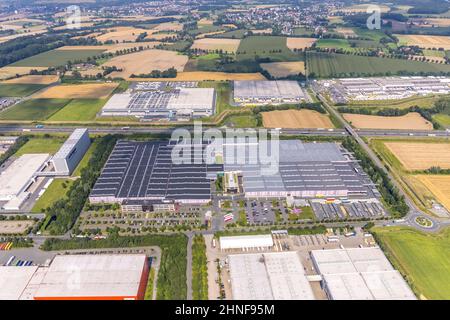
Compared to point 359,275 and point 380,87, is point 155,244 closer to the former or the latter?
point 359,275

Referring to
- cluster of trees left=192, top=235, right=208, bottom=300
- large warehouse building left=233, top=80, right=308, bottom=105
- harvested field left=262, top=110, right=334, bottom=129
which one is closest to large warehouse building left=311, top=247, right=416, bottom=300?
cluster of trees left=192, top=235, right=208, bottom=300

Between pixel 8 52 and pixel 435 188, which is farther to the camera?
pixel 8 52

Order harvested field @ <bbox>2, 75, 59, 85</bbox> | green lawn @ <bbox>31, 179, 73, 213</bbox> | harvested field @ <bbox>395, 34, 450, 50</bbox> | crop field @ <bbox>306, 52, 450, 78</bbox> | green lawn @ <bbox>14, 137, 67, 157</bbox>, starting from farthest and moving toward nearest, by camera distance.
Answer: harvested field @ <bbox>395, 34, 450, 50</bbox>, crop field @ <bbox>306, 52, 450, 78</bbox>, harvested field @ <bbox>2, 75, 59, 85</bbox>, green lawn @ <bbox>14, 137, 67, 157</bbox>, green lawn @ <bbox>31, 179, 73, 213</bbox>

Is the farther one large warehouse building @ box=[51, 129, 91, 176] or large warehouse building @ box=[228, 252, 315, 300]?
large warehouse building @ box=[51, 129, 91, 176]

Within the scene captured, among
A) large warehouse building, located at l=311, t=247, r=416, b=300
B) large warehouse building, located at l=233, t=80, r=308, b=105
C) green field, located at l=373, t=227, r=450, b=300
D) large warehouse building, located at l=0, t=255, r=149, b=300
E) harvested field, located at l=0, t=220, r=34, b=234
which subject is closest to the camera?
large warehouse building, located at l=0, t=255, r=149, b=300

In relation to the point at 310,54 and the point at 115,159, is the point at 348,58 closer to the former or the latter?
the point at 310,54

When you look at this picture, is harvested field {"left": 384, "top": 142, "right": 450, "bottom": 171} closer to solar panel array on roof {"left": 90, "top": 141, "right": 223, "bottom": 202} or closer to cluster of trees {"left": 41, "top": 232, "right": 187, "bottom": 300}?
solar panel array on roof {"left": 90, "top": 141, "right": 223, "bottom": 202}
